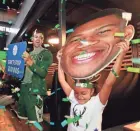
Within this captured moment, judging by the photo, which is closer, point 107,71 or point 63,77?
point 107,71

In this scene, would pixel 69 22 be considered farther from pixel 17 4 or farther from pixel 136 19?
pixel 17 4

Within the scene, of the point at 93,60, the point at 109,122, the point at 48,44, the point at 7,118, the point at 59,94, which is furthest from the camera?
the point at 7,118

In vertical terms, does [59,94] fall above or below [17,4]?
below

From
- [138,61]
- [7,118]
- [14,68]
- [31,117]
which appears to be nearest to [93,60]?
[138,61]

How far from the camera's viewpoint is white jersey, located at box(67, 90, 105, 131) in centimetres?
187

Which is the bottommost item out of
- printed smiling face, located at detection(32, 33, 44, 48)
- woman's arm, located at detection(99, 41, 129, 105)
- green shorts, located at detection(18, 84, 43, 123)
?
green shorts, located at detection(18, 84, 43, 123)

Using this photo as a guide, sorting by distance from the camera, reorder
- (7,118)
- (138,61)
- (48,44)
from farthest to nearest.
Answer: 1. (7,118)
2. (48,44)
3. (138,61)

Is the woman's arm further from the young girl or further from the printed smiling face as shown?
the printed smiling face

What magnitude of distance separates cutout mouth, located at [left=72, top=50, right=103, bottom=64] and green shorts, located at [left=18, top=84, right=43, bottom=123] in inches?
34.3

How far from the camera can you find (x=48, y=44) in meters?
3.00

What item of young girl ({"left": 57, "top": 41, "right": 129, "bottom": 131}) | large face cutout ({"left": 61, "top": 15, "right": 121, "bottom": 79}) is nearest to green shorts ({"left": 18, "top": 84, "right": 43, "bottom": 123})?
young girl ({"left": 57, "top": 41, "right": 129, "bottom": 131})

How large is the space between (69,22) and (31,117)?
130 cm

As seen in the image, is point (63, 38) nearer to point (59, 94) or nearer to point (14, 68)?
point (59, 94)

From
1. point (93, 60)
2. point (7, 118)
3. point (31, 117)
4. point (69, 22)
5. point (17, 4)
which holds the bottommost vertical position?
point (7, 118)
